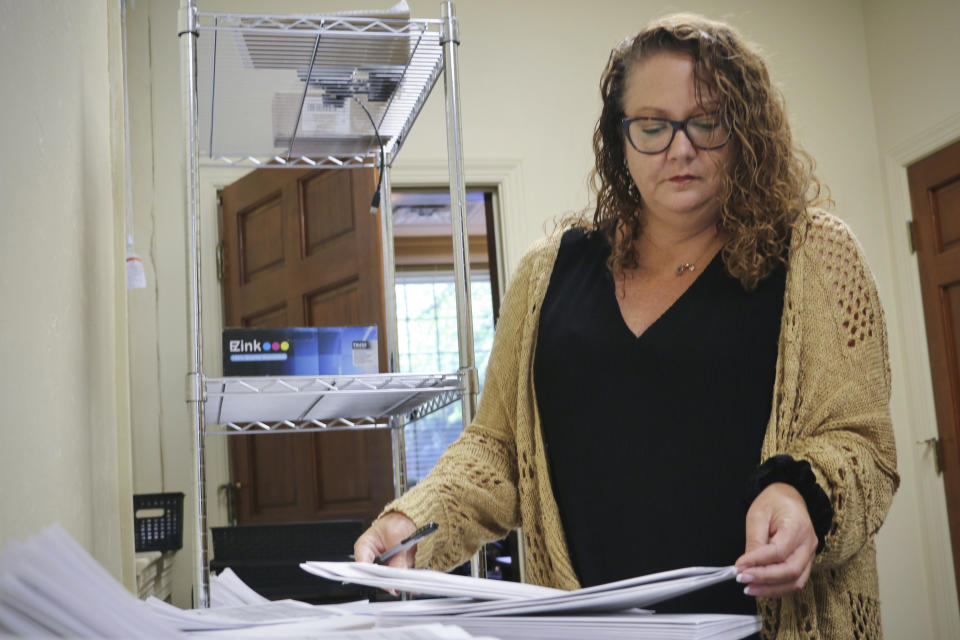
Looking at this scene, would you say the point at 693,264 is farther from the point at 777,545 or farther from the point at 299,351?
the point at 299,351

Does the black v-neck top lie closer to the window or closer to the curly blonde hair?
the curly blonde hair

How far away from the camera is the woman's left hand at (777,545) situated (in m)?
0.68

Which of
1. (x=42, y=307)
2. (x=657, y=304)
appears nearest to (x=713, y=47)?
(x=657, y=304)

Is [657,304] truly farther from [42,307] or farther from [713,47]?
[42,307]

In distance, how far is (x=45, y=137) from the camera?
0.77 meters

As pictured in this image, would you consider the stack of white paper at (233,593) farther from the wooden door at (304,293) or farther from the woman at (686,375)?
the wooden door at (304,293)

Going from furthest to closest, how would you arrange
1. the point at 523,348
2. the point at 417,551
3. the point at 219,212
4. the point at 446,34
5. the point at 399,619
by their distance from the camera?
the point at 219,212, the point at 446,34, the point at 523,348, the point at 417,551, the point at 399,619

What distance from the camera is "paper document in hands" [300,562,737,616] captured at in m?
0.50

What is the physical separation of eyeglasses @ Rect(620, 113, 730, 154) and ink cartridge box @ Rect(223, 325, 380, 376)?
87 centimetres

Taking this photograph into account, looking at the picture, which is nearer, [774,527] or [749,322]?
[774,527]

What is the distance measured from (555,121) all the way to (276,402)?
229 cm

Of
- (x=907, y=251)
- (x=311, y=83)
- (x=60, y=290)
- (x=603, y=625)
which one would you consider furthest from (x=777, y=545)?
(x=907, y=251)

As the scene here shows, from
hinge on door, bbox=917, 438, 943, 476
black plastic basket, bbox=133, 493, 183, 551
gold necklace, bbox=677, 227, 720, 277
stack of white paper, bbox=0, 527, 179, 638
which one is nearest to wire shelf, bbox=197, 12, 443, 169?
gold necklace, bbox=677, 227, 720, 277

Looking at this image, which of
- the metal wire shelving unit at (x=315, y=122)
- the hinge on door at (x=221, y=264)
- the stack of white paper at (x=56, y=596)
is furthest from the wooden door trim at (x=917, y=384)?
the stack of white paper at (x=56, y=596)
